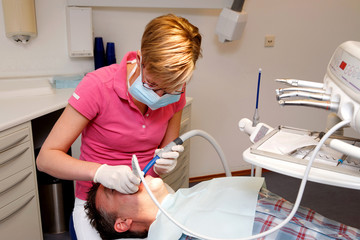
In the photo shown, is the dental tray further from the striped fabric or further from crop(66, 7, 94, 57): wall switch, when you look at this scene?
crop(66, 7, 94, 57): wall switch

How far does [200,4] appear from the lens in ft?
8.16

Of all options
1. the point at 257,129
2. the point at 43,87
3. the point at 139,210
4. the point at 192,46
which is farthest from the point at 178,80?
the point at 43,87

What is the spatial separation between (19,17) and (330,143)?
183cm

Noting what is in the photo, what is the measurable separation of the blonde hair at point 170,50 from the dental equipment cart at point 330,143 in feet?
1.04

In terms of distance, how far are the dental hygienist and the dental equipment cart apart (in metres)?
0.36

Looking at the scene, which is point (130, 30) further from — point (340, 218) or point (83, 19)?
point (340, 218)

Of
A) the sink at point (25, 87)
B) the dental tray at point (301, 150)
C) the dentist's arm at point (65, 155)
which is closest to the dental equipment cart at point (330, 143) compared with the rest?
the dental tray at point (301, 150)

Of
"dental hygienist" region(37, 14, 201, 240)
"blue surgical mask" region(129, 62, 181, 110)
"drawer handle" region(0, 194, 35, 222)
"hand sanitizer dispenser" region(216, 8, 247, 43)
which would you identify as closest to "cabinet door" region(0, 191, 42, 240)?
"drawer handle" region(0, 194, 35, 222)

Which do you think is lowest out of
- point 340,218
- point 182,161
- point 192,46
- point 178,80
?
point 340,218

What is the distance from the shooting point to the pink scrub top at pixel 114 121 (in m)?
1.27

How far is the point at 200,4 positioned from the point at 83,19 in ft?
2.59

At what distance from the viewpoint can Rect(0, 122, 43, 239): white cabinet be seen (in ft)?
5.27

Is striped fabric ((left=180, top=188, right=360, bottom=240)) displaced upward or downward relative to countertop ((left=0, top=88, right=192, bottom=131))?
downward

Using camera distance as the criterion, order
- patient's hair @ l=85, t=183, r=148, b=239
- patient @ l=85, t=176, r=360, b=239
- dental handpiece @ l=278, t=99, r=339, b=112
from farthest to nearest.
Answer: patient's hair @ l=85, t=183, r=148, b=239 < patient @ l=85, t=176, r=360, b=239 < dental handpiece @ l=278, t=99, r=339, b=112
